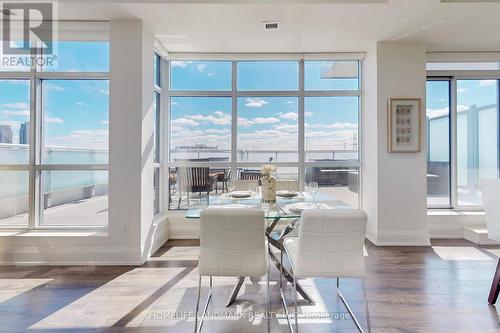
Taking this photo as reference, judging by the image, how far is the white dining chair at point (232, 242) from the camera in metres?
1.85

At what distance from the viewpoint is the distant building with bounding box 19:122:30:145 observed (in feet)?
11.6

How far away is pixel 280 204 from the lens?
2.60 meters

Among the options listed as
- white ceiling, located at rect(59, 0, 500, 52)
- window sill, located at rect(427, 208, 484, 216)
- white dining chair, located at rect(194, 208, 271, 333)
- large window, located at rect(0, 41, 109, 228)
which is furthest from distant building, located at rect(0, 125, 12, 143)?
window sill, located at rect(427, 208, 484, 216)

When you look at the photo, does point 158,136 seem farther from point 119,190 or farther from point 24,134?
point 24,134

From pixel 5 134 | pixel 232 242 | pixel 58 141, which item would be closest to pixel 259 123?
pixel 58 141

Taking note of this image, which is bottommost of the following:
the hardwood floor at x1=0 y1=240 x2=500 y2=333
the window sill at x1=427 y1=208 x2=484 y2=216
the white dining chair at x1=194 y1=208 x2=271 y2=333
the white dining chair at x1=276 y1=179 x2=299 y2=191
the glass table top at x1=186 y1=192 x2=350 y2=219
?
the hardwood floor at x1=0 y1=240 x2=500 y2=333

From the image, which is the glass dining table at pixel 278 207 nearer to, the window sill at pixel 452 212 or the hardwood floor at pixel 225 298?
the hardwood floor at pixel 225 298

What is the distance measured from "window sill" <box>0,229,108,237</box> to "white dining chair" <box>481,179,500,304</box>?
12.9 feet

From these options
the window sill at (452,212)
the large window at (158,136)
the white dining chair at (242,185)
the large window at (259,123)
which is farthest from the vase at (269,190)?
the window sill at (452,212)

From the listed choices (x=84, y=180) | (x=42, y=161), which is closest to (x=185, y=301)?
(x=84, y=180)

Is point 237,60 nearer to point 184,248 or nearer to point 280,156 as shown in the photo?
A: point 280,156

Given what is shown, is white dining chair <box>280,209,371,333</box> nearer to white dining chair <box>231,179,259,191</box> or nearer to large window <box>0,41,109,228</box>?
white dining chair <box>231,179,259,191</box>

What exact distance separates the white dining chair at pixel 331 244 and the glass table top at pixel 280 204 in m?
0.33

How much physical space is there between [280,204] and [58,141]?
2.99 m
